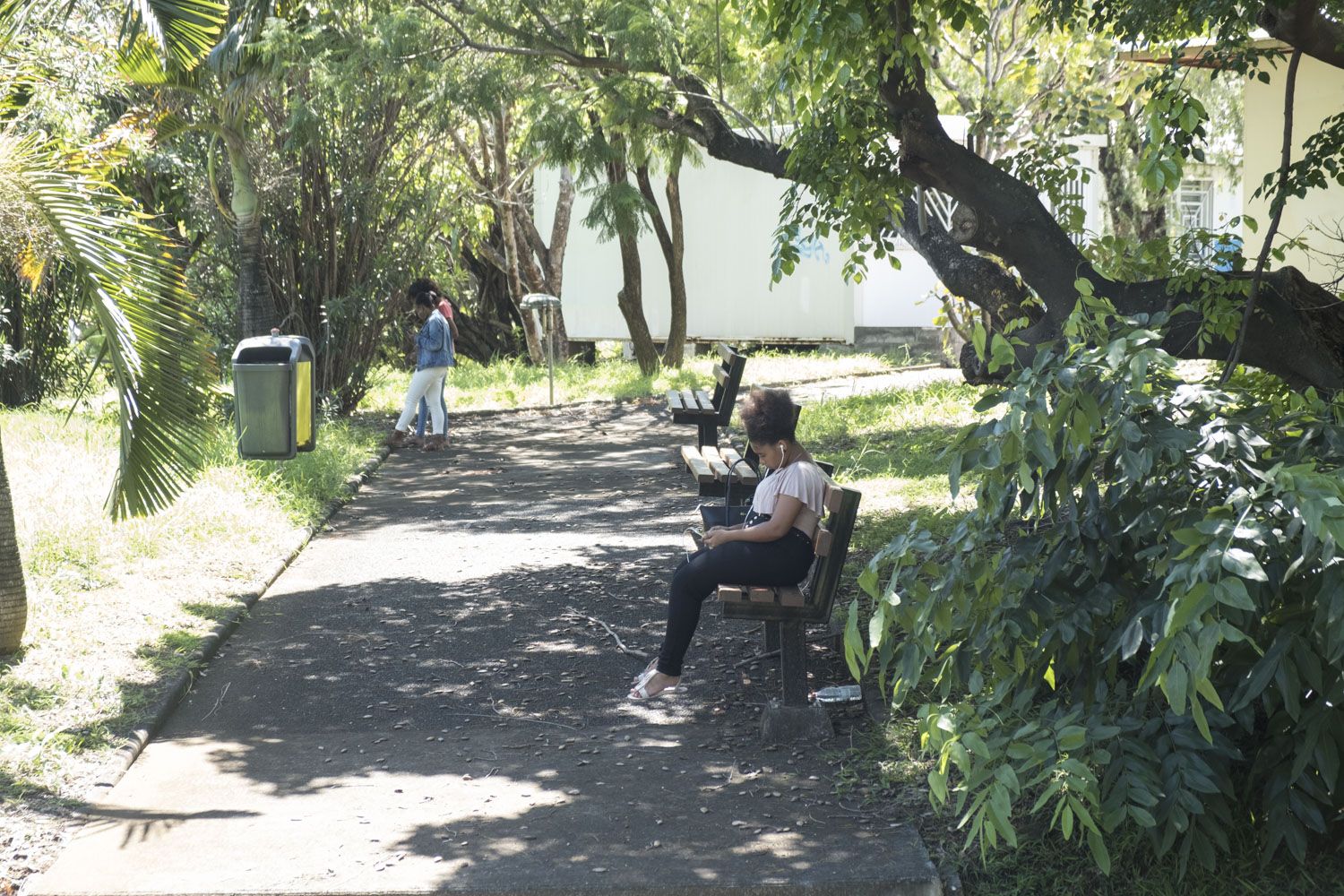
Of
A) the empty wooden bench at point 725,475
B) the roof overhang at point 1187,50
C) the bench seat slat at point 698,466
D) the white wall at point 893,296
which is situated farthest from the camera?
the white wall at point 893,296

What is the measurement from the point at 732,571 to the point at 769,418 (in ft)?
2.32

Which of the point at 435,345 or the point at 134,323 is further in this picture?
the point at 435,345

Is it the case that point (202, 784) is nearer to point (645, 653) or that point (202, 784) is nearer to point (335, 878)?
point (335, 878)

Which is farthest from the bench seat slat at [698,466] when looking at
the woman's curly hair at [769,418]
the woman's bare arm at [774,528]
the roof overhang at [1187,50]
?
the roof overhang at [1187,50]

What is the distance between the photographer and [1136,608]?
4160 millimetres

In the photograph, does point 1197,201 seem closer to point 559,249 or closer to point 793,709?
point 559,249

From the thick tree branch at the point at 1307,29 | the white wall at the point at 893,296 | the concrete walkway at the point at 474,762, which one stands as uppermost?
the thick tree branch at the point at 1307,29

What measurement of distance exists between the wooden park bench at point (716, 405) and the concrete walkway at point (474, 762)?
2.36 metres

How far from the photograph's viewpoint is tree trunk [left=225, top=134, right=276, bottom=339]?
1337cm

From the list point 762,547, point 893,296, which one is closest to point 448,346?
point 762,547

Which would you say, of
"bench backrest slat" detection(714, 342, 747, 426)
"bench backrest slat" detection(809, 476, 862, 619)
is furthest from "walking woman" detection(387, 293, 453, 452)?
"bench backrest slat" detection(809, 476, 862, 619)

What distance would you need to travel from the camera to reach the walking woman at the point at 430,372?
13.8m

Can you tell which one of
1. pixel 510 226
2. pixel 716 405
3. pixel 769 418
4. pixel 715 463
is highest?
pixel 510 226

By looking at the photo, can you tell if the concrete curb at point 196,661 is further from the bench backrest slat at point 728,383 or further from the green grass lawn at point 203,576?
the bench backrest slat at point 728,383
